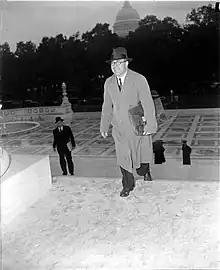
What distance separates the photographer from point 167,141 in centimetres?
791

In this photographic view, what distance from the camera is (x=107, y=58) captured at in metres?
5.73

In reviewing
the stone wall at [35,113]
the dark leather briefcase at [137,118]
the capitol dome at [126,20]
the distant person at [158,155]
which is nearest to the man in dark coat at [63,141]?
the distant person at [158,155]

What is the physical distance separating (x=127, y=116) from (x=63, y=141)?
1991mm

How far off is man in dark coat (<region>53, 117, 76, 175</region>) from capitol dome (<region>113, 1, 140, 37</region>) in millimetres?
2034

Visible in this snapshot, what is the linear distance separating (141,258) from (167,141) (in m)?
5.77

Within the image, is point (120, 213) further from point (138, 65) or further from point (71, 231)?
point (138, 65)

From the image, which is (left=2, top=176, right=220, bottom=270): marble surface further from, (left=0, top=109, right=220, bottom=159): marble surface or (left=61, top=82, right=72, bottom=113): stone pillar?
(left=61, top=82, right=72, bottom=113): stone pillar

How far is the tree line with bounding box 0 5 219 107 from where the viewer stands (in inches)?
254

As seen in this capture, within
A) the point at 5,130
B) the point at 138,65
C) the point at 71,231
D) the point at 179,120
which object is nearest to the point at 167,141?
the point at 179,120

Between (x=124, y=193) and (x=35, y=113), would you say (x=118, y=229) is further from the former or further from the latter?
(x=35, y=113)

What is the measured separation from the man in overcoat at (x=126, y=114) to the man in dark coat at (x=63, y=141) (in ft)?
5.45

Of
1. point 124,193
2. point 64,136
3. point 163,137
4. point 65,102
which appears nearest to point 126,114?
point 124,193

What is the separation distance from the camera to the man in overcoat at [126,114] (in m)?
3.08

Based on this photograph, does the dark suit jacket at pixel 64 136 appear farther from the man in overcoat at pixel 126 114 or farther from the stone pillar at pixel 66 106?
the stone pillar at pixel 66 106
